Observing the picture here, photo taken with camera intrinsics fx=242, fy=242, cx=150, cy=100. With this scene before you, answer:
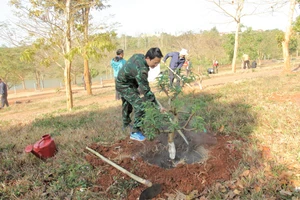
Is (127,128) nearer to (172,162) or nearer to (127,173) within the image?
(172,162)

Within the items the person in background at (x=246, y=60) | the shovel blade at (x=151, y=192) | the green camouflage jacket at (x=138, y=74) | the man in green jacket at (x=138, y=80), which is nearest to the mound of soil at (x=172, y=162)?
the shovel blade at (x=151, y=192)

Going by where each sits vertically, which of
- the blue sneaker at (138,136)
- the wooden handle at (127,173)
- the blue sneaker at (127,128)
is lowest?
the wooden handle at (127,173)

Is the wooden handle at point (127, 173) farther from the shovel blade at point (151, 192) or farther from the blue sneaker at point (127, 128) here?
the blue sneaker at point (127, 128)

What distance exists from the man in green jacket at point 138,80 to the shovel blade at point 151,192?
2.73 feet

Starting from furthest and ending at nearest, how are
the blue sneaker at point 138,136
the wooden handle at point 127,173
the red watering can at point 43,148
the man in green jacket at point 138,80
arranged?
the blue sneaker at point 138,136 < the red watering can at point 43,148 < the man in green jacket at point 138,80 < the wooden handle at point 127,173

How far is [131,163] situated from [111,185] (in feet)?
1.51

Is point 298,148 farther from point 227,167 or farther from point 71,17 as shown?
point 71,17

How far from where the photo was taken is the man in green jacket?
3.08 m

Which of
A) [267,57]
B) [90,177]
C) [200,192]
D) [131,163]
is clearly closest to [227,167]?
[200,192]

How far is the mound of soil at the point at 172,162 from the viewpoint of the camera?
2.64 meters

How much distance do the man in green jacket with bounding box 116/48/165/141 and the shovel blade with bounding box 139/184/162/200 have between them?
83 centimetres

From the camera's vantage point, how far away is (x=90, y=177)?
293cm

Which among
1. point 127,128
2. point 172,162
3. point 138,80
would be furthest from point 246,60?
point 172,162

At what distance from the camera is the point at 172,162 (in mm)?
3121
